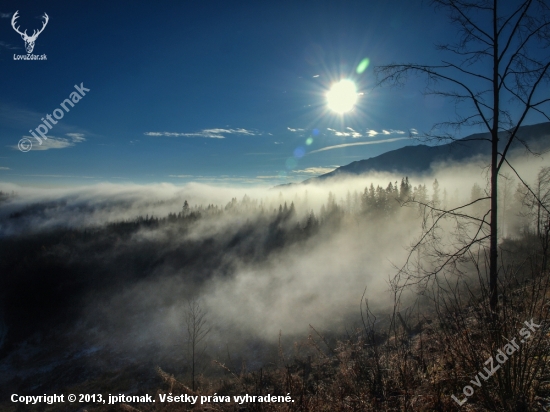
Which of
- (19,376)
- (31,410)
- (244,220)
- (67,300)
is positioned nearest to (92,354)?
(19,376)

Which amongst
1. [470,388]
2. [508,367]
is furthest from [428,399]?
[508,367]

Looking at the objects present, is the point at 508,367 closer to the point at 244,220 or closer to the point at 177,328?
the point at 177,328

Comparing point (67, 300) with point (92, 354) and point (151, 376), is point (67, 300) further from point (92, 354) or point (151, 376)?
point (151, 376)

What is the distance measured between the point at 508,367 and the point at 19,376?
59.2m

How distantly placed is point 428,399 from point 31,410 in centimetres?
3422

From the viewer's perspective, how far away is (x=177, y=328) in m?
43.1

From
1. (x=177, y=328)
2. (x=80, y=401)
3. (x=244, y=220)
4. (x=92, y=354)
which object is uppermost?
(x=244, y=220)

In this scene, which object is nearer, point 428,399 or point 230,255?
point 428,399

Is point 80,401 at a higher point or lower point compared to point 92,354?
higher

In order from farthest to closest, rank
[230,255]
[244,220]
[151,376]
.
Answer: [244,220] < [230,255] < [151,376]

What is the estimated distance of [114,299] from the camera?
6272 cm

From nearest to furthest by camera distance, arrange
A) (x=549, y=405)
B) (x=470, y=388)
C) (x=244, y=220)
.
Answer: (x=549, y=405), (x=470, y=388), (x=244, y=220)

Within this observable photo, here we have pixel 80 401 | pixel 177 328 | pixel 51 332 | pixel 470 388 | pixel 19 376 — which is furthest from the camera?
pixel 51 332

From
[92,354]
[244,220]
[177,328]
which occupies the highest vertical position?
[244,220]
